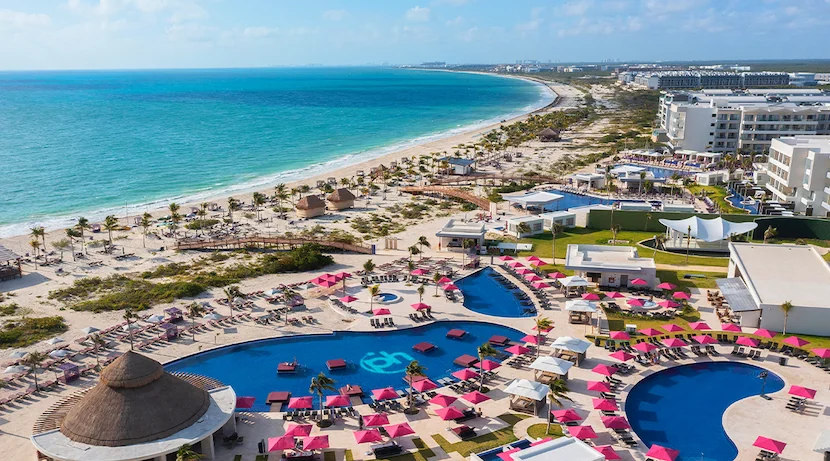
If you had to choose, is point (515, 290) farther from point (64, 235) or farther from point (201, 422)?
point (64, 235)

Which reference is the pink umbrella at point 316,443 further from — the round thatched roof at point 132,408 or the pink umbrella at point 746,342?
the pink umbrella at point 746,342

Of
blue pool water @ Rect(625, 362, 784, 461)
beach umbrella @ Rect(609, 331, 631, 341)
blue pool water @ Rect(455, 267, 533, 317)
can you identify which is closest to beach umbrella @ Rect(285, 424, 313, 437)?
blue pool water @ Rect(625, 362, 784, 461)

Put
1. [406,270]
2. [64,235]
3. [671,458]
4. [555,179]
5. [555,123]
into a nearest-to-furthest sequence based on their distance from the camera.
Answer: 1. [671,458]
2. [406,270]
3. [64,235]
4. [555,179]
5. [555,123]

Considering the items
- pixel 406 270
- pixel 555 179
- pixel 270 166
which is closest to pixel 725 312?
pixel 406 270

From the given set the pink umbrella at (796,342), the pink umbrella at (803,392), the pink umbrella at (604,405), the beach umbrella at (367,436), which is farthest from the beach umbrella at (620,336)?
the beach umbrella at (367,436)

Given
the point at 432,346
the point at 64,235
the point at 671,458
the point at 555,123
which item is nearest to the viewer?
the point at 671,458

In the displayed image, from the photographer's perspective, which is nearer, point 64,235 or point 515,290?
point 515,290
